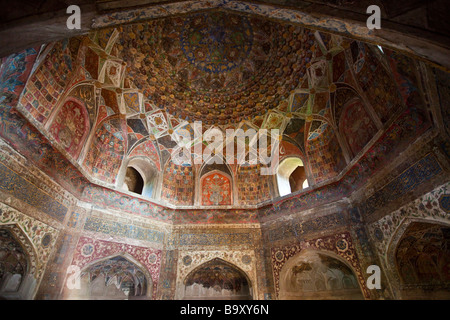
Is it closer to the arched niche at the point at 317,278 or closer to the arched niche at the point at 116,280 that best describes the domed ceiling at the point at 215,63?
the arched niche at the point at 317,278

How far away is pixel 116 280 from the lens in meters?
7.80

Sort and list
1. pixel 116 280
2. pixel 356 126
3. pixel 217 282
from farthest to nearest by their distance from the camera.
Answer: pixel 217 282 → pixel 116 280 → pixel 356 126

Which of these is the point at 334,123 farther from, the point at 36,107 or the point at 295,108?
the point at 36,107

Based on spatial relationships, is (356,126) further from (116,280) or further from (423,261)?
(116,280)

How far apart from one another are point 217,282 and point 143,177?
533 centimetres

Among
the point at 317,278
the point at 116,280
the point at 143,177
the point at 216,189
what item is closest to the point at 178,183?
the point at 143,177

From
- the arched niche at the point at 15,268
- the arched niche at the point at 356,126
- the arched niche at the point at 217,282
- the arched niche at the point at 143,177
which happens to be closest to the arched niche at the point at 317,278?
the arched niche at the point at 217,282

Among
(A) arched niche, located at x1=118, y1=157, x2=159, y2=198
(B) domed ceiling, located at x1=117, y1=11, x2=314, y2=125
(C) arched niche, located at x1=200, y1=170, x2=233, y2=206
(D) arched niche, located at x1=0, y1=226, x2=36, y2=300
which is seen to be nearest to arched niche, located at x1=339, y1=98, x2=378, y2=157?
(B) domed ceiling, located at x1=117, y1=11, x2=314, y2=125

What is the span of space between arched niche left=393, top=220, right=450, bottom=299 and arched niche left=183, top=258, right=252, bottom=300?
4560 mm

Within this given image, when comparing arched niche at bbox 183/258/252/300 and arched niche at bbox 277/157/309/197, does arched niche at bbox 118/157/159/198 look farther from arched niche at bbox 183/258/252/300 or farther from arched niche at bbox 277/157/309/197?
arched niche at bbox 277/157/309/197

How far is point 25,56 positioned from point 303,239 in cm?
908

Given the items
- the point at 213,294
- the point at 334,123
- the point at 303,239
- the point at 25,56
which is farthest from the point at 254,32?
the point at 213,294

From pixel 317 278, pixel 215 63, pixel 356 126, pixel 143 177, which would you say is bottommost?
pixel 317 278

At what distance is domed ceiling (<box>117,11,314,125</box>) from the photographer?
830cm
